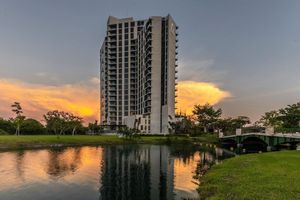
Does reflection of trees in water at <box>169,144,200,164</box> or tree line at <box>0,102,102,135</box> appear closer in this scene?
reflection of trees in water at <box>169,144,200,164</box>

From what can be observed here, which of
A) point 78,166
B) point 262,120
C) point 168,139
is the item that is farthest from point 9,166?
point 262,120

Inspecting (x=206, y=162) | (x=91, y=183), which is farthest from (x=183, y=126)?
(x=91, y=183)

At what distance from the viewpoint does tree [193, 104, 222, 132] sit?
191375mm

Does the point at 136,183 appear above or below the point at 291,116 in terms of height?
below

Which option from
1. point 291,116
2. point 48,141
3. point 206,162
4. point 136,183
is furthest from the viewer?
point 291,116

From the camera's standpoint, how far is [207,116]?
194875 millimetres

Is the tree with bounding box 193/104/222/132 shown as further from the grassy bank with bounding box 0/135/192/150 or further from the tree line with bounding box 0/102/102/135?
the tree line with bounding box 0/102/102/135

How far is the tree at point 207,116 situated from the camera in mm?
191375

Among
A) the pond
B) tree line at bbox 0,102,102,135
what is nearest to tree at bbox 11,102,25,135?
tree line at bbox 0,102,102,135

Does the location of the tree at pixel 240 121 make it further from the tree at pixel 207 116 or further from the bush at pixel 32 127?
the bush at pixel 32 127

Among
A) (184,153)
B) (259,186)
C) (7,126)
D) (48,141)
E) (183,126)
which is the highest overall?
(183,126)

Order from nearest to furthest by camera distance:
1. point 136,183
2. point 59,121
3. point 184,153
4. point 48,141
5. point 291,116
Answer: point 136,183
point 184,153
point 48,141
point 291,116
point 59,121

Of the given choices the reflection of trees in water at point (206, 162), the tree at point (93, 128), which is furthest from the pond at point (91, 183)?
the tree at point (93, 128)

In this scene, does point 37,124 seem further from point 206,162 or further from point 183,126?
point 206,162
